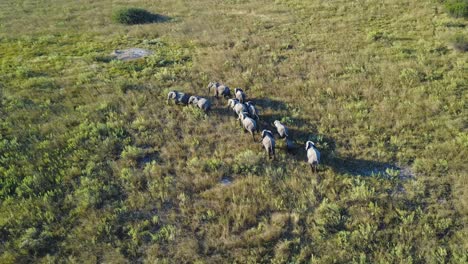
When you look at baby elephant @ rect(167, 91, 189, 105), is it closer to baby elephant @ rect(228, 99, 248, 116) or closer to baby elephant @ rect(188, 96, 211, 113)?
baby elephant @ rect(188, 96, 211, 113)

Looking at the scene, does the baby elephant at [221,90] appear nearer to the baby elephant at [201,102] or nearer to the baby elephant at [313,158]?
the baby elephant at [201,102]

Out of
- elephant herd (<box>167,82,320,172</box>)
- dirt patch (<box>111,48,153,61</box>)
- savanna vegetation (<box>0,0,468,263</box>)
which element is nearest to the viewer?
savanna vegetation (<box>0,0,468,263</box>)

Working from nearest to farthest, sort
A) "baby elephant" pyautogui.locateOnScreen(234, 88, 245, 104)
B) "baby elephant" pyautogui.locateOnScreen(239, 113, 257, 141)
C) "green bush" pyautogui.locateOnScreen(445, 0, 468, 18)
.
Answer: "baby elephant" pyautogui.locateOnScreen(239, 113, 257, 141) → "baby elephant" pyautogui.locateOnScreen(234, 88, 245, 104) → "green bush" pyautogui.locateOnScreen(445, 0, 468, 18)

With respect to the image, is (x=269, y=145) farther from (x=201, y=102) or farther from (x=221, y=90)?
(x=221, y=90)

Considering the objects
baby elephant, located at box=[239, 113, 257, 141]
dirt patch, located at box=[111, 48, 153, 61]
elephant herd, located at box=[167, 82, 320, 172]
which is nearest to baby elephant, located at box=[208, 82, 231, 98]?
elephant herd, located at box=[167, 82, 320, 172]

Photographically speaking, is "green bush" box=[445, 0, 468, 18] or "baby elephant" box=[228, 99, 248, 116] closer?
"baby elephant" box=[228, 99, 248, 116]

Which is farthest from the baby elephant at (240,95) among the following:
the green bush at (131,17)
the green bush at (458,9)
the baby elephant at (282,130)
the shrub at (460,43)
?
the green bush at (131,17)

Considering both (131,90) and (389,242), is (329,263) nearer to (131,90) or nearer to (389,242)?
(389,242)

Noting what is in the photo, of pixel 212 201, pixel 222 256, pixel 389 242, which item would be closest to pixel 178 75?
pixel 212 201
